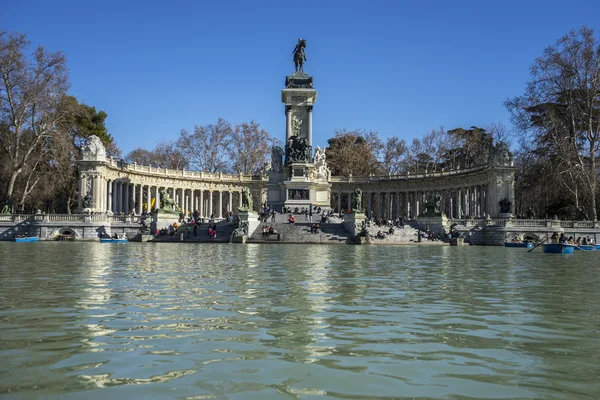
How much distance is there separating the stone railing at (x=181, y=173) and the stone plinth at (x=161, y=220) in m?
16.0

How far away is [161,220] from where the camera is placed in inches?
2014

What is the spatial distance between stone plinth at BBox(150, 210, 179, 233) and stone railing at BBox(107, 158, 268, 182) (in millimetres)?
16029

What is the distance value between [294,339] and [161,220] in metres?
45.5

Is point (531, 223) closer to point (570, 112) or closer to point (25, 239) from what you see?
point (570, 112)

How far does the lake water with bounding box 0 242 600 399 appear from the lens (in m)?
5.32

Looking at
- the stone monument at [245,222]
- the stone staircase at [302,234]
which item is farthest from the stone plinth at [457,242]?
the stone monument at [245,222]

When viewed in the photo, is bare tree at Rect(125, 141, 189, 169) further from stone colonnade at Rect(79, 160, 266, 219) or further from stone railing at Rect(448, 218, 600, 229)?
stone railing at Rect(448, 218, 600, 229)

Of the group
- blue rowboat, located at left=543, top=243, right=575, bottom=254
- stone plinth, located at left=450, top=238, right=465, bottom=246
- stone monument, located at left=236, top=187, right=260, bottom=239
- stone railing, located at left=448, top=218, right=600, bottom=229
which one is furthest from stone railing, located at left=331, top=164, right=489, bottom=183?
blue rowboat, located at left=543, top=243, right=575, bottom=254

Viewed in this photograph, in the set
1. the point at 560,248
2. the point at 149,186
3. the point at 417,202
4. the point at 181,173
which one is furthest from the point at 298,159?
the point at 560,248

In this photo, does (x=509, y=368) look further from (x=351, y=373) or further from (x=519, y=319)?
(x=519, y=319)

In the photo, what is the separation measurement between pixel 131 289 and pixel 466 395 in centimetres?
917

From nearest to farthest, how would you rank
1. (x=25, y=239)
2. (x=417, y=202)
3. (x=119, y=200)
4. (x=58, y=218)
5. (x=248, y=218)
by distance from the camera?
(x=248, y=218) → (x=25, y=239) → (x=58, y=218) → (x=119, y=200) → (x=417, y=202)

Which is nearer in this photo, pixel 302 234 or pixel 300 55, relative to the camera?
pixel 302 234

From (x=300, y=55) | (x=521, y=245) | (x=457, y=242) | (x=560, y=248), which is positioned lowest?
(x=521, y=245)
